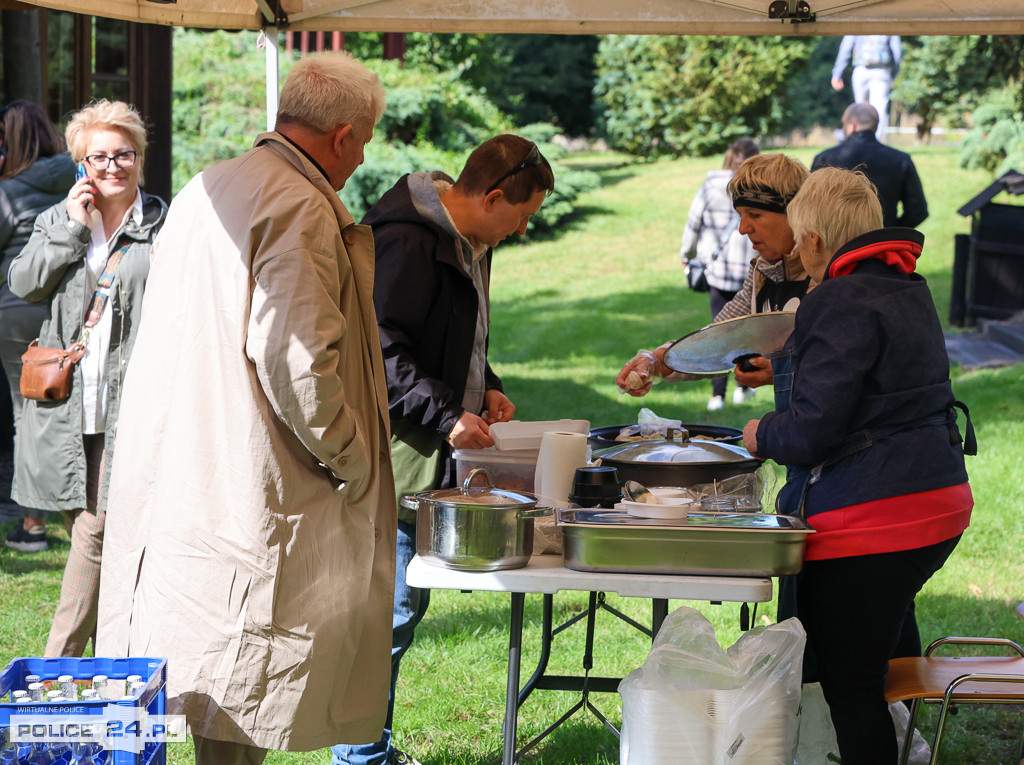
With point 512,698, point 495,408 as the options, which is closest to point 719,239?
point 495,408

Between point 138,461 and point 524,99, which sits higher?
point 524,99

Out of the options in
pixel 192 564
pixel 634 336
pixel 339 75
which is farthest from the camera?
pixel 634 336

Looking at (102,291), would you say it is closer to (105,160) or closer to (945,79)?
(105,160)

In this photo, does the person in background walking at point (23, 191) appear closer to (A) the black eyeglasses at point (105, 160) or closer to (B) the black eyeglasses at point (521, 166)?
(A) the black eyeglasses at point (105, 160)

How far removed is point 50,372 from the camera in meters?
3.27

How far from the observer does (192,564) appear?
222 centimetres

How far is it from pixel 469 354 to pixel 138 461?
102 cm

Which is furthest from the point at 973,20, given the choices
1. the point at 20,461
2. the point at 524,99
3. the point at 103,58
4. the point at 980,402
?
the point at 524,99

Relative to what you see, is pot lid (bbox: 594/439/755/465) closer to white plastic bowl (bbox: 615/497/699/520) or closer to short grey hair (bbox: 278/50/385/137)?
white plastic bowl (bbox: 615/497/699/520)

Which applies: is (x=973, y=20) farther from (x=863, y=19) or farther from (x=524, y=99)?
(x=524, y=99)

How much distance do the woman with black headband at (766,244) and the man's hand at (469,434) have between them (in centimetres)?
53

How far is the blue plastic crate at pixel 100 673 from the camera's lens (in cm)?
194

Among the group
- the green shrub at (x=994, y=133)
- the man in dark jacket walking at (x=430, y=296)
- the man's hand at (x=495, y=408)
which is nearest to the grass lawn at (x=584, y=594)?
the green shrub at (x=994, y=133)

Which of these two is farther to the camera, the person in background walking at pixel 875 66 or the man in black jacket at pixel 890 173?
the person in background walking at pixel 875 66
